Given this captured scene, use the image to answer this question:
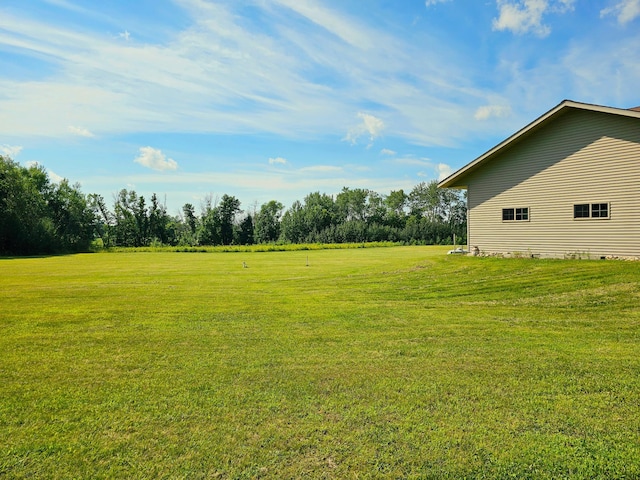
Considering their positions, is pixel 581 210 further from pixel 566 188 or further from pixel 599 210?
pixel 566 188

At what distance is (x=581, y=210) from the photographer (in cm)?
1500

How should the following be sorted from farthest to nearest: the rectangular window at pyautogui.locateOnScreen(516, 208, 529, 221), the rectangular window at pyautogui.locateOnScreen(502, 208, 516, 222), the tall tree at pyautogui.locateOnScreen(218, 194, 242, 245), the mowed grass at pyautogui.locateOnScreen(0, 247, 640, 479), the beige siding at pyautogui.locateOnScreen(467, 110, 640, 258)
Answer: the tall tree at pyautogui.locateOnScreen(218, 194, 242, 245) → the rectangular window at pyautogui.locateOnScreen(502, 208, 516, 222) → the rectangular window at pyautogui.locateOnScreen(516, 208, 529, 221) → the beige siding at pyautogui.locateOnScreen(467, 110, 640, 258) → the mowed grass at pyautogui.locateOnScreen(0, 247, 640, 479)

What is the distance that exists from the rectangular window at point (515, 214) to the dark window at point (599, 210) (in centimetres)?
238

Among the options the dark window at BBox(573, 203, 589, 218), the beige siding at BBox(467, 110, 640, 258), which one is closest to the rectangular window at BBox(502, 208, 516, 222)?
the beige siding at BBox(467, 110, 640, 258)

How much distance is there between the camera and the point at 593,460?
2967 mm

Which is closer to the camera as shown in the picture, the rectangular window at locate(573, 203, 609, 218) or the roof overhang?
the roof overhang

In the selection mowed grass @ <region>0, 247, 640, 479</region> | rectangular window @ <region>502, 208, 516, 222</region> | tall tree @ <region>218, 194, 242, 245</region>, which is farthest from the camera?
tall tree @ <region>218, 194, 242, 245</region>

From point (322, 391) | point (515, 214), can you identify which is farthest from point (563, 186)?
point (322, 391)

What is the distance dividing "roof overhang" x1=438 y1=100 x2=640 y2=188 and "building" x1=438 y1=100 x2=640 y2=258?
0.03 meters

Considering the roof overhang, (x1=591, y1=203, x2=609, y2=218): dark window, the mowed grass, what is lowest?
the mowed grass

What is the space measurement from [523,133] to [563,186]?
2624 mm

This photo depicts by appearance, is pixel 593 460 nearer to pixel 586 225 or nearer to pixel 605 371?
pixel 605 371

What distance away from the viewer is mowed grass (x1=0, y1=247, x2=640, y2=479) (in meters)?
3.02

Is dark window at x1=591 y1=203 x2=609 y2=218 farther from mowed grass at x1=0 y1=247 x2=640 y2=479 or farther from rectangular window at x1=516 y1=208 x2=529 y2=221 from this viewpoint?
mowed grass at x1=0 y1=247 x2=640 y2=479
